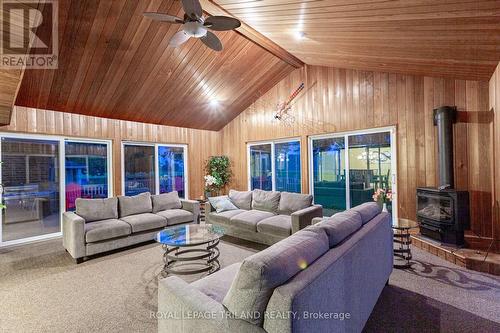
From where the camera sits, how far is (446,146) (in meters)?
3.58

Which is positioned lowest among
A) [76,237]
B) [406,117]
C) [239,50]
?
[76,237]

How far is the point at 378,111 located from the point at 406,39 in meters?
1.87

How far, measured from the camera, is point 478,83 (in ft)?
11.7

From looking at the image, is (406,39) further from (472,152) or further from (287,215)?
(287,215)

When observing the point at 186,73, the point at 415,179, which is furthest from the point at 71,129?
the point at 415,179

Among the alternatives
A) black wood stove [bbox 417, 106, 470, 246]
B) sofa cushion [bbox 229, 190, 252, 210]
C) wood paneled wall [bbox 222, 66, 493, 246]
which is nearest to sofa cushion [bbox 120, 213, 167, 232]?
sofa cushion [bbox 229, 190, 252, 210]

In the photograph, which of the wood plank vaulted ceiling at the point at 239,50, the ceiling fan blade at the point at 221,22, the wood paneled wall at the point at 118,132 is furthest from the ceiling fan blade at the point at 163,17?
the wood paneled wall at the point at 118,132

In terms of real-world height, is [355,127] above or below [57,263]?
above

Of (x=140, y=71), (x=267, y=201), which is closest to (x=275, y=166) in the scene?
(x=267, y=201)

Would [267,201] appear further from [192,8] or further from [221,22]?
[192,8]

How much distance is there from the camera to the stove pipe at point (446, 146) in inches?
141

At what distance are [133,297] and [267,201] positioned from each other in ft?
8.88

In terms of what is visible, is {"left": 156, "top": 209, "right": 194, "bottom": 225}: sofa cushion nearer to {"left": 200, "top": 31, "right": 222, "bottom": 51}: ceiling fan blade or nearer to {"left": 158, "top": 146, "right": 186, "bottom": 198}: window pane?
{"left": 158, "top": 146, "right": 186, "bottom": 198}: window pane

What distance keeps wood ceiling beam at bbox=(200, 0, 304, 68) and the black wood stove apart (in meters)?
2.85
